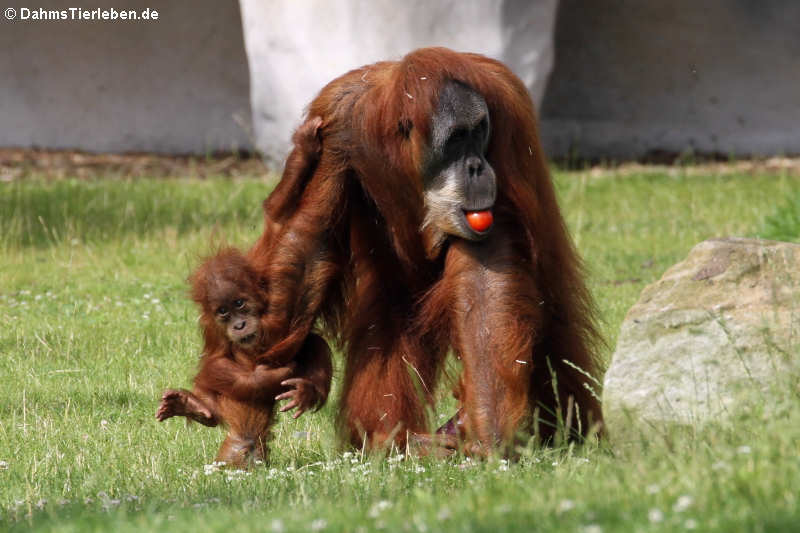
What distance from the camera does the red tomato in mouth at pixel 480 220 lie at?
3664 millimetres

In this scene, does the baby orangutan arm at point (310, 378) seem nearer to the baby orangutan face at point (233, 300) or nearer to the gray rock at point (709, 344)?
the baby orangutan face at point (233, 300)

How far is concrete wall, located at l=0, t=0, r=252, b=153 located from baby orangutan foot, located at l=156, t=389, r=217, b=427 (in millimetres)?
8247

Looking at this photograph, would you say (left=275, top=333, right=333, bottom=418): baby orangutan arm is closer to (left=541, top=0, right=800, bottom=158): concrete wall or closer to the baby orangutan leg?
the baby orangutan leg

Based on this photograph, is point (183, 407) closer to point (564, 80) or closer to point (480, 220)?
point (480, 220)

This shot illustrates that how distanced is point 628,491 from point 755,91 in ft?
33.4

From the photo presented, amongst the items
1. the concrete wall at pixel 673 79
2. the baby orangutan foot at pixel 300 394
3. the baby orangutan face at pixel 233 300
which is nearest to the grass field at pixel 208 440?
the baby orangutan foot at pixel 300 394

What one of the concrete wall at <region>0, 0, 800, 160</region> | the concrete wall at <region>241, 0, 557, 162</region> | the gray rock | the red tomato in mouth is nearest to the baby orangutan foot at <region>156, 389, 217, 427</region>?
the red tomato in mouth

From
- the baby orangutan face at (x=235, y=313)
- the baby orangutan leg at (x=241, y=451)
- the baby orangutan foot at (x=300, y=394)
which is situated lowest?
the baby orangutan leg at (x=241, y=451)

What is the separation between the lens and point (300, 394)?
155 inches

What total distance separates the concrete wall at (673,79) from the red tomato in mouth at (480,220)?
8806mm

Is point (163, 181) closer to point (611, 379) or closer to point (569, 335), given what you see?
point (569, 335)

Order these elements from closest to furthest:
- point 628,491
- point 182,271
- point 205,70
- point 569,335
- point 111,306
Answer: point 628,491
point 569,335
point 111,306
point 182,271
point 205,70

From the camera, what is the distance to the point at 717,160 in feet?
40.0


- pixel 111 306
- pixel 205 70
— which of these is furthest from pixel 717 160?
pixel 111 306
